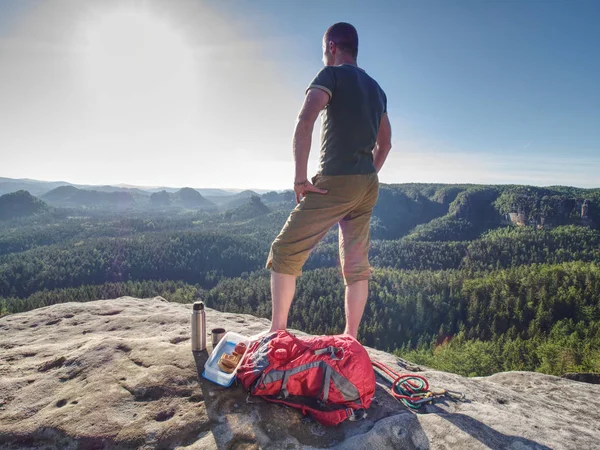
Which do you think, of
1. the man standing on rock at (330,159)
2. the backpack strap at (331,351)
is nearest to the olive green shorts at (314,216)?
the man standing on rock at (330,159)

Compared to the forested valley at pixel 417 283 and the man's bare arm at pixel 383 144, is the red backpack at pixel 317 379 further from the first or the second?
the forested valley at pixel 417 283

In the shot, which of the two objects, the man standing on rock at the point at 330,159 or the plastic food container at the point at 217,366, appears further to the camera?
the man standing on rock at the point at 330,159

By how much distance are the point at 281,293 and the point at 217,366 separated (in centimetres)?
111

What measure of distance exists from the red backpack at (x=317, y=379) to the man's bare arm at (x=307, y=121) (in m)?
2.02

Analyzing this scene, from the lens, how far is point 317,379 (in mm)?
3066

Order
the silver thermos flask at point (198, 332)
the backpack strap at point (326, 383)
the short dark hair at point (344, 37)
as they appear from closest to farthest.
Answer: the backpack strap at point (326, 383)
the short dark hair at point (344, 37)
the silver thermos flask at point (198, 332)

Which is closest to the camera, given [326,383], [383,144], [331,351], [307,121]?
[326,383]

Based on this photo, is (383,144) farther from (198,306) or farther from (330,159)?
(198,306)

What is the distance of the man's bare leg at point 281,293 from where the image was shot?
11.7ft

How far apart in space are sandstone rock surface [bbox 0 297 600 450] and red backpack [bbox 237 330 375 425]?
5.0 inches

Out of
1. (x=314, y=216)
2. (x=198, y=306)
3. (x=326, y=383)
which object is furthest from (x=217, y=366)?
(x=314, y=216)

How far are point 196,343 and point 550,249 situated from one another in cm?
15859

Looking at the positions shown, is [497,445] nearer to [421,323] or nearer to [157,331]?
[157,331]

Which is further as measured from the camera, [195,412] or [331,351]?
[331,351]
